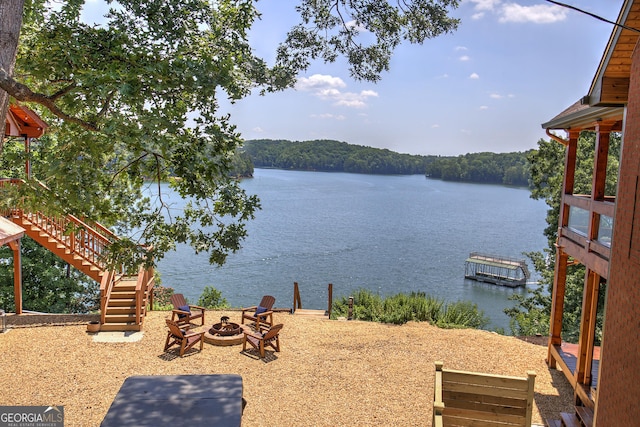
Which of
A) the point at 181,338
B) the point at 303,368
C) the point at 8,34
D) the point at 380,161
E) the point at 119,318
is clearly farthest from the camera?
the point at 380,161

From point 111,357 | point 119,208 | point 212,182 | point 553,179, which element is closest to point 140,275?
point 111,357

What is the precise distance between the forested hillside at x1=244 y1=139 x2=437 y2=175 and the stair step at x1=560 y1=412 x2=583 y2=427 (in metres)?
96.0

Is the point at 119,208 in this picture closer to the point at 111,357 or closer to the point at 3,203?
the point at 3,203

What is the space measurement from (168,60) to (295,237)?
142 ft

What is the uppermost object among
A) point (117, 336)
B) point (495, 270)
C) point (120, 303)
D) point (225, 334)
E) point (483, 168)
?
point (483, 168)

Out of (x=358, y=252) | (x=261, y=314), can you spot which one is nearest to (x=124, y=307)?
(x=261, y=314)

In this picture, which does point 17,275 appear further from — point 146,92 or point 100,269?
point 146,92

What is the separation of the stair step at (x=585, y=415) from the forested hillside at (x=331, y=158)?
95.9m

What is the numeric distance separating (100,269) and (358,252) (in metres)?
33.6

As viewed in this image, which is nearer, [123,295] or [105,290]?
[105,290]

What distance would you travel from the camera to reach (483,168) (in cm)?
13288

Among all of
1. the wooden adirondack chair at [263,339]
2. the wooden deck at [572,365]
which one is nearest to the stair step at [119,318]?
the wooden adirondack chair at [263,339]

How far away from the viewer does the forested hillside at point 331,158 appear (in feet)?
385

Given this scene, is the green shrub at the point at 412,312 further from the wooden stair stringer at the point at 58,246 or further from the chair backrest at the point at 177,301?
the wooden stair stringer at the point at 58,246
